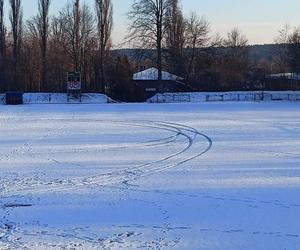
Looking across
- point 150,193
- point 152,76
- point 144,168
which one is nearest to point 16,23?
point 152,76

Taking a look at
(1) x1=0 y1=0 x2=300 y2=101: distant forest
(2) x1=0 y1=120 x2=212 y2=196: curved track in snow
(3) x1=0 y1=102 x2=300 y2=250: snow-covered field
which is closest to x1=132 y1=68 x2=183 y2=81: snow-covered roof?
(1) x1=0 y1=0 x2=300 y2=101: distant forest

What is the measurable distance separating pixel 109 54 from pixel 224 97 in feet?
55.9

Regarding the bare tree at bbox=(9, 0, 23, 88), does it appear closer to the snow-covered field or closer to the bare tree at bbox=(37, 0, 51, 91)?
the bare tree at bbox=(37, 0, 51, 91)

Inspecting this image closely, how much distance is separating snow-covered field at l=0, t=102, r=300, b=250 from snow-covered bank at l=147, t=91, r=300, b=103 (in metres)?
37.1

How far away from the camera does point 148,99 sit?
202 feet

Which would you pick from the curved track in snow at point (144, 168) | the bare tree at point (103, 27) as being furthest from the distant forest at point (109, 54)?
the curved track in snow at point (144, 168)

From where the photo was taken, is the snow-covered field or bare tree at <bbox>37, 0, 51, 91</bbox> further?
bare tree at <bbox>37, 0, 51, 91</bbox>

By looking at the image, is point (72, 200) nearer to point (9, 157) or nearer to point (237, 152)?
point (9, 157)

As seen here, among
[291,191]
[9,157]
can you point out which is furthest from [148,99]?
[291,191]

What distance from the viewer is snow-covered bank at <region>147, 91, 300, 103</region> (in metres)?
59.5

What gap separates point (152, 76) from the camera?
70.1 meters

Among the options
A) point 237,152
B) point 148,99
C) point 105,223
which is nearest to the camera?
point 105,223

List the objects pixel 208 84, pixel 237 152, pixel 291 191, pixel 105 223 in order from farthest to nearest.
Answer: pixel 208 84, pixel 237 152, pixel 291 191, pixel 105 223

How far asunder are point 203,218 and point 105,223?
170 centimetres
